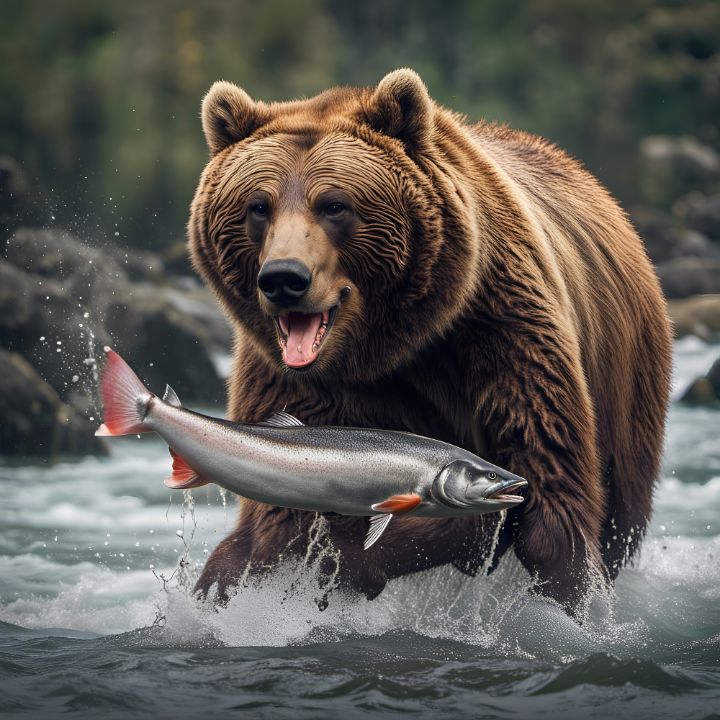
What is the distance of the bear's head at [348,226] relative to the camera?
5.24 m

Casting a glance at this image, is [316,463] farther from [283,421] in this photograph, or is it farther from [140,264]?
[140,264]

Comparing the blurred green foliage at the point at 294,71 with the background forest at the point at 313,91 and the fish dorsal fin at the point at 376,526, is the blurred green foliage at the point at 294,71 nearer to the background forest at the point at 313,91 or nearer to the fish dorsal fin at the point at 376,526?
the background forest at the point at 313,91

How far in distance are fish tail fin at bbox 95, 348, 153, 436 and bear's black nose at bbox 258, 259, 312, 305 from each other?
22.6 inches

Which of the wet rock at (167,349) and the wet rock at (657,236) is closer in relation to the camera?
the wet rock at (167,349)

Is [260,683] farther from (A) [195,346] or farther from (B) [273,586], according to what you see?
(A) [195,346]

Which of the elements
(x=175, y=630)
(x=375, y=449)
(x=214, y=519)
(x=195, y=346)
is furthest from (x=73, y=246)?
(x=375, y=449)

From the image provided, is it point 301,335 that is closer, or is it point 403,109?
point 301,335

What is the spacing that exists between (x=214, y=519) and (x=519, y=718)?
592cm

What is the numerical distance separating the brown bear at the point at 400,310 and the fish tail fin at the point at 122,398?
598 mm

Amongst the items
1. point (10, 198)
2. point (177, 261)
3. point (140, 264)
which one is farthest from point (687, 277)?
point (10, 198)

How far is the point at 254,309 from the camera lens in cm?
549

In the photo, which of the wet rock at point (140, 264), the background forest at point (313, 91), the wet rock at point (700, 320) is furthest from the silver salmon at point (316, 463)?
the wet rock at point (140, 264)

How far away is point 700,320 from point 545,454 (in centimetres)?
1156

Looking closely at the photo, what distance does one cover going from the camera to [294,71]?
2636cm
